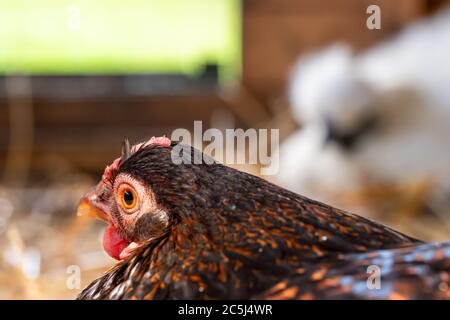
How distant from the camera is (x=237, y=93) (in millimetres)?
3646

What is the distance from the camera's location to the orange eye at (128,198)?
1113 mm

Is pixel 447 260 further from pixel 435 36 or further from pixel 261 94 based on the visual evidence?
pixel 261 94

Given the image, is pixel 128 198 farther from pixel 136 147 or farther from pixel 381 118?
pixel 381 118

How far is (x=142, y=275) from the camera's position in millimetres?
1010

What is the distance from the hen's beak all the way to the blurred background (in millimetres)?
1493

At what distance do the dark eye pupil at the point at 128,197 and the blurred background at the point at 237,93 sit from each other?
1651mm

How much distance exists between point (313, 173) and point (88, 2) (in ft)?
5.10
